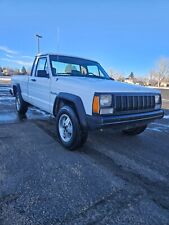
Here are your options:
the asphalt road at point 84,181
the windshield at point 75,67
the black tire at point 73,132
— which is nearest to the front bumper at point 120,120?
the black tire at point 73,132

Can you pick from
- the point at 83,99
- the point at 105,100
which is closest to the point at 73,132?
the point at 83,99

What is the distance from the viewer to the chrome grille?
4281mm

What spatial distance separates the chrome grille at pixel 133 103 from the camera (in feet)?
14.0

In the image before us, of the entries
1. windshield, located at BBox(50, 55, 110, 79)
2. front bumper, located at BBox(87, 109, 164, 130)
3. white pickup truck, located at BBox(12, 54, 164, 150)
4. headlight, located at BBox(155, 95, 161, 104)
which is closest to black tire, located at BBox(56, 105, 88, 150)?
white pickup truck, located at BBox(12, 54, 164, 150)

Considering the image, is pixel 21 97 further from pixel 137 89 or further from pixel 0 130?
pixel 137 89

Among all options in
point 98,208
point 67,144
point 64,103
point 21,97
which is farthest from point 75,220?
point 21,97

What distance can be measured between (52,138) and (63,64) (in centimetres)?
189

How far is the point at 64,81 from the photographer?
491 cm

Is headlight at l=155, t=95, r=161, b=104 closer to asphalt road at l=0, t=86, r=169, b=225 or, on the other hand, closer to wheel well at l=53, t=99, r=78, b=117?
asphalt road at l=0, t=86, r=169, b=225

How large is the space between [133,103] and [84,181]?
6.35ft

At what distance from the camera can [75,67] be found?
6.09 m

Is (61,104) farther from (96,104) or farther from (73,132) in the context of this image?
(96,104)

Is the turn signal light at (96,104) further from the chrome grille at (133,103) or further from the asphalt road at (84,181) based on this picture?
the asphalt road at (84,181)

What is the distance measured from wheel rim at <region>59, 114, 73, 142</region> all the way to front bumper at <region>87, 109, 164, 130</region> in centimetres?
75
